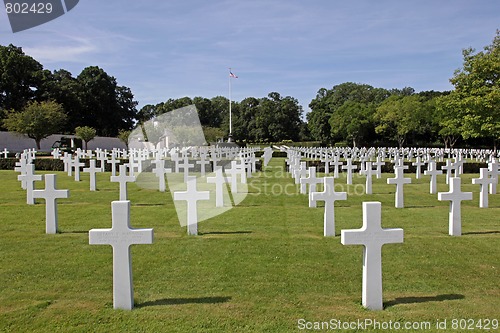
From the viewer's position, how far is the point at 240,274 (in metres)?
5.88

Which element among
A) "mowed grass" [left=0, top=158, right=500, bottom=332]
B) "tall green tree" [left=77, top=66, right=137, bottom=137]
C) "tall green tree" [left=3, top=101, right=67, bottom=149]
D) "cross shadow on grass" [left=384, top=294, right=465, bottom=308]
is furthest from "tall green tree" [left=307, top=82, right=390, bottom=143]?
"cross shadow on grass" [left=384, top=294, right=465, bottom=308]

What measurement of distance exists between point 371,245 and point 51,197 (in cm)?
633

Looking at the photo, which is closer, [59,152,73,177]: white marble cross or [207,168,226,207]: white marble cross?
[207,168,226,207]: white marble cross

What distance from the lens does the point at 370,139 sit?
220ft

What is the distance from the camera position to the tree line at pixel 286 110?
29391 millimetres

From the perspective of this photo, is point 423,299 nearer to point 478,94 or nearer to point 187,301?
point 187,301

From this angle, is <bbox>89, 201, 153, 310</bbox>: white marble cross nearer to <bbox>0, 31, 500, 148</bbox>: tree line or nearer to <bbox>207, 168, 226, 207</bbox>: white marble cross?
<bbox>207, 168, 226, 207</bbox>: white marble cross

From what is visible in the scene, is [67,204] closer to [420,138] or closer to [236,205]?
[236,205]

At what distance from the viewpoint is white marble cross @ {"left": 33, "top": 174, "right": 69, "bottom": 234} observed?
835cm

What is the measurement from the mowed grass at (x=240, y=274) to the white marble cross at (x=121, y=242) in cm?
16

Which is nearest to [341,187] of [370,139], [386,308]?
[386,308]

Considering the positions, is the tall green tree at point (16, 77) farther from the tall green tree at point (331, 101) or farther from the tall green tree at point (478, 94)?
the tall green tree at point (478, 94)
